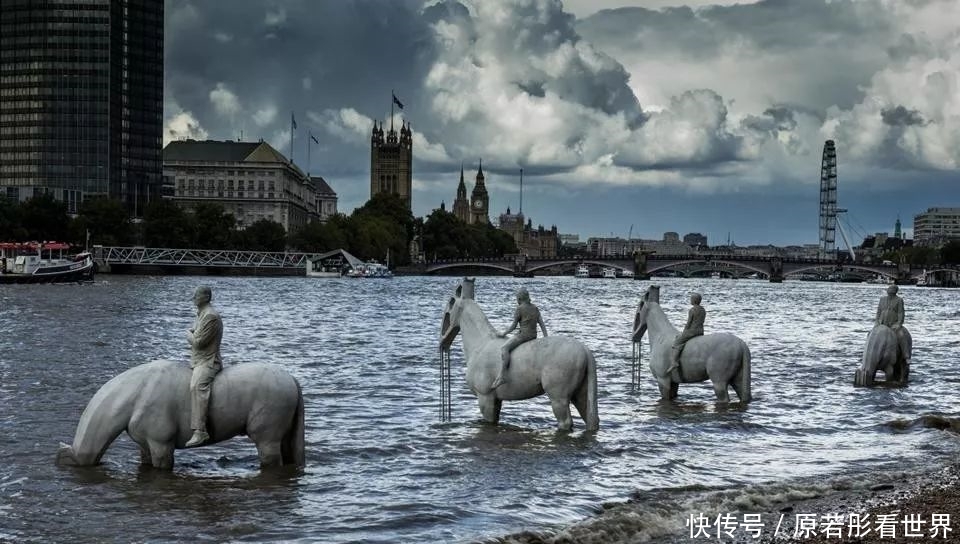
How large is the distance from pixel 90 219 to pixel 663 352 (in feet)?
498

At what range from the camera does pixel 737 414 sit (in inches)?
982

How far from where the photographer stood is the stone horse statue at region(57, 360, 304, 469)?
15969mm

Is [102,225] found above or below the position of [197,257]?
above

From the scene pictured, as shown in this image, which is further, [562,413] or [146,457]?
[562,413]

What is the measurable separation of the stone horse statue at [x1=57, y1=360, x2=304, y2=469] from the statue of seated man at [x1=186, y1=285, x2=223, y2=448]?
0.15m

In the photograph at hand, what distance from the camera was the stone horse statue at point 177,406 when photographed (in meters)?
16.0

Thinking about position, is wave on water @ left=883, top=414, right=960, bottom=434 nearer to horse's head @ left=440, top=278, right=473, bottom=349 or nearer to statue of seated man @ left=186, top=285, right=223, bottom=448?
horse's head @ left=440, top=278, right=473, bottom=349

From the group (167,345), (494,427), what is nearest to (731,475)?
(494,427)

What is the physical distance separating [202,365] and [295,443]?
210 centimetres

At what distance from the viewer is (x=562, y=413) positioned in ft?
67.5

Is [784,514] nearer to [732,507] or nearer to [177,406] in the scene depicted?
[732,507]

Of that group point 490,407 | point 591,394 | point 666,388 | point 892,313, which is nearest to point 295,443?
point 490,407

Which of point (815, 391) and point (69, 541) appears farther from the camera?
point (815, 391)

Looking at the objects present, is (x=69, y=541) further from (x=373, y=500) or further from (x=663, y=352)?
(x=663, y=352)
